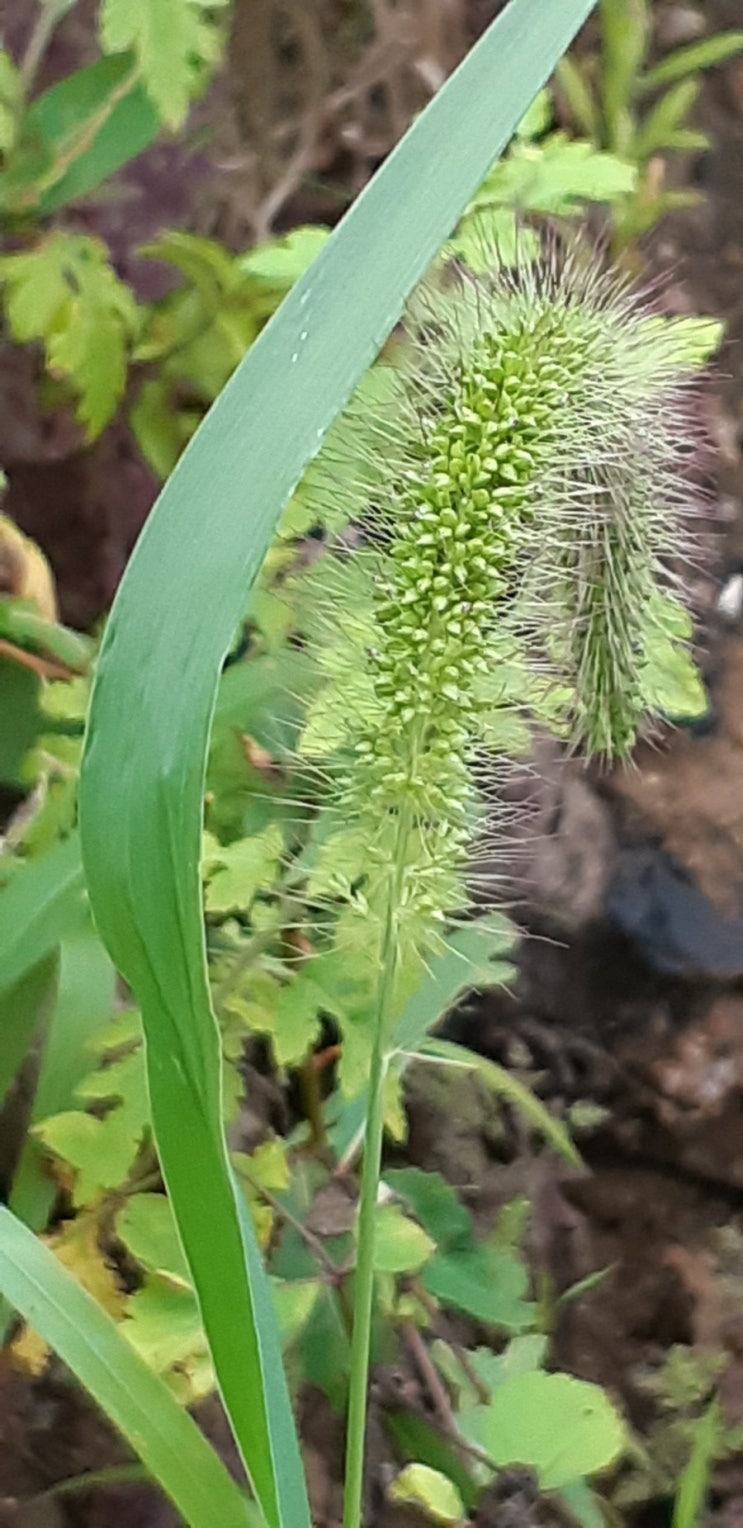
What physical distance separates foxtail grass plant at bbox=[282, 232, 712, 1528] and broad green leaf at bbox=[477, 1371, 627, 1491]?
0.47 feet

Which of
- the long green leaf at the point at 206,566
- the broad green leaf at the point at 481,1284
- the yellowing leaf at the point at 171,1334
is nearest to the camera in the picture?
the long green leaf at the point at 206,566

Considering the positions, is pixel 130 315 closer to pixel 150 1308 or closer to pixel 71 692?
pixel 71 692

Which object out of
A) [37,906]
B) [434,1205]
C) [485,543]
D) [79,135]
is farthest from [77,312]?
[434,1205]

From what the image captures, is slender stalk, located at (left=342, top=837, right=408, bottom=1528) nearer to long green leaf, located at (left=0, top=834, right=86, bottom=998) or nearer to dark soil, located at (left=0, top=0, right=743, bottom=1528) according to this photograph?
long green leaf, located at (left=0, top=834, right=86, bottom=998)

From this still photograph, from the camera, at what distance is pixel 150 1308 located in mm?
562

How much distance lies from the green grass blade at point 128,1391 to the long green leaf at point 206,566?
0.12 m

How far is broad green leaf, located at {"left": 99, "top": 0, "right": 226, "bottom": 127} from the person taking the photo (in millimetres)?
639

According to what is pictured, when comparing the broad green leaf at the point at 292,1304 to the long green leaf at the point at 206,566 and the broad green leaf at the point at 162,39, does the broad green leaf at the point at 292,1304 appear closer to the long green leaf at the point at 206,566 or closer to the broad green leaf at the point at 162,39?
the long green leaf at the point at 206,566

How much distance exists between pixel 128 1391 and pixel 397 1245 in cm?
20

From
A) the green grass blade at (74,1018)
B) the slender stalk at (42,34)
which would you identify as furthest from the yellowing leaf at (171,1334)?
the slender stalk at (42,34)

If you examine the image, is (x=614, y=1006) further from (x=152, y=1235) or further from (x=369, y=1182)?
(x=369, y=1182)

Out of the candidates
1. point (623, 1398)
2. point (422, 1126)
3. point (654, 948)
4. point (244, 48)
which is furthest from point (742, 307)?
point (623, 1398)

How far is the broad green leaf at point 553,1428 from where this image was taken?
58 centimetres

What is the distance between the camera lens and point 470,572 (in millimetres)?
390
